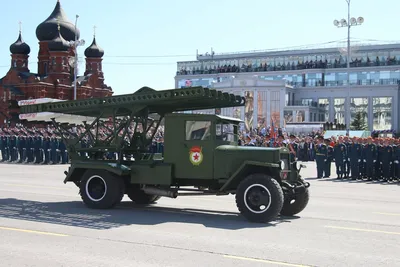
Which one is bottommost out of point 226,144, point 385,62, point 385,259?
point 385,259

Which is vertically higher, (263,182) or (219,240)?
(263,182)

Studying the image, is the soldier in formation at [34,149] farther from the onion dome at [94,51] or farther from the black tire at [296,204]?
the onion dome at [94,51]

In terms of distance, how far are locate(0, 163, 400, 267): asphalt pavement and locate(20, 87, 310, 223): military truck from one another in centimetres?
43

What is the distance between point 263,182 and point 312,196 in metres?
5.46

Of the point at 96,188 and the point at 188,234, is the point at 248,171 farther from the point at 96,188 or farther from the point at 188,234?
the point at 96,188

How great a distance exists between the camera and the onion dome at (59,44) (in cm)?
7688

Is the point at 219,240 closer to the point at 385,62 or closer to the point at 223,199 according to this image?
the point at 223,199

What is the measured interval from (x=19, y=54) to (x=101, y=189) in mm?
76383

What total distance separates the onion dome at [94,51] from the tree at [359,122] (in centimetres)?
3965

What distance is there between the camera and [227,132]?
37.4 feet

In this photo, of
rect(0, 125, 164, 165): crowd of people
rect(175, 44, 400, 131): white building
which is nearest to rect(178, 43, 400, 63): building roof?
rect(175, 44, 400, 131): white building

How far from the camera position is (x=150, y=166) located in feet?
37.7

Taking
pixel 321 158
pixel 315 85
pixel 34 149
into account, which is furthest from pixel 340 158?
pixel 315 85

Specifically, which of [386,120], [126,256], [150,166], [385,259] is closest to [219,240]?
Result: [126,256]
